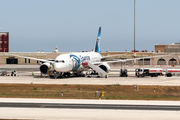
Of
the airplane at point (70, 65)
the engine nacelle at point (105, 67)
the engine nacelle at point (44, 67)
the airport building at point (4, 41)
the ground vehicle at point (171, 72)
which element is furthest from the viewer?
the airport building at point (4, 41)

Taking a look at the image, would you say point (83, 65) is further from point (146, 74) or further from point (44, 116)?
point (44, 116)

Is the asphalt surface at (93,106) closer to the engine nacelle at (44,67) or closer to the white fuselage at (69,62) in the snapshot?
the white fuselage at (69,62)

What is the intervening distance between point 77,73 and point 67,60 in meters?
10.4

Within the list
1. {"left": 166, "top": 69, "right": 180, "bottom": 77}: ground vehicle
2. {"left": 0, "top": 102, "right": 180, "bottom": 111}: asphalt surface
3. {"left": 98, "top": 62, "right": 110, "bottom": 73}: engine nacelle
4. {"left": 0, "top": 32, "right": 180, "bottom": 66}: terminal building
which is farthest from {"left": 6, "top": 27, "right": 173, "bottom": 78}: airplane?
{"left": 0, "top": 32, "right": 180, "bottom": 66}: terminal building

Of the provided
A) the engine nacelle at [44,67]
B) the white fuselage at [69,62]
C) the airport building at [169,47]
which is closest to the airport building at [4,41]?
the airport building at [169,47]

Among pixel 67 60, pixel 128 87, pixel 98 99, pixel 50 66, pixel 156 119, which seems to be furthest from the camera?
pixel 50 66

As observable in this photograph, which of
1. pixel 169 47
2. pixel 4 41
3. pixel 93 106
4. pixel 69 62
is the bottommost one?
pixel 93 106

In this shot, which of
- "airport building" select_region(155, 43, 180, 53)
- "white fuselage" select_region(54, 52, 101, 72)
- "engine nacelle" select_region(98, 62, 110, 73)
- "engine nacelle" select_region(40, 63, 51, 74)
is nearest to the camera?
"white fuselage" select_region(54, 52, 101, 72)

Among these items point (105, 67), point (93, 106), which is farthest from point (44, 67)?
point (93, 106)

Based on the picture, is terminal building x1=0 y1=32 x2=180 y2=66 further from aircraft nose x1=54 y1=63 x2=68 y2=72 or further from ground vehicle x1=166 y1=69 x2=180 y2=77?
aircraft nose x1=54 y1=63 x2=68 y2=72

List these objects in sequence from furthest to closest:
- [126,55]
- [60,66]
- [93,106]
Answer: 1. [126,55]
2. [60,66]
3. [93,106]

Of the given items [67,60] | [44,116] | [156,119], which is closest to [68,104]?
[44,116]

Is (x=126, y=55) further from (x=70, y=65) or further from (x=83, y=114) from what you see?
(x=83, y=114)

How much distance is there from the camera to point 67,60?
6850cm
